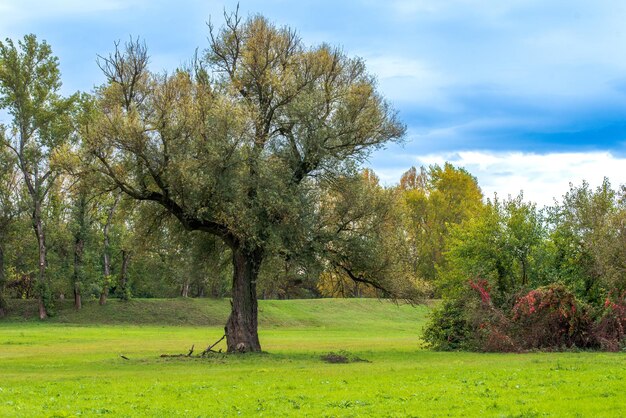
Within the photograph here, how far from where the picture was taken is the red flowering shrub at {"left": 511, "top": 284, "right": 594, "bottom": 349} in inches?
1244

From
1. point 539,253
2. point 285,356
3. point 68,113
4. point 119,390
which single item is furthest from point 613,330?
point 68,113

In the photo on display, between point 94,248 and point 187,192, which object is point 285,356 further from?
point 94,248

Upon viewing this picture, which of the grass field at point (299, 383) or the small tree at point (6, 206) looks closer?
the grass field at point (299, 383)

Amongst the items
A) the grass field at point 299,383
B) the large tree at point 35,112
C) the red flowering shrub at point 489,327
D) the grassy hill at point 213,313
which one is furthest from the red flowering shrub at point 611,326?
the large tree at point 35,112

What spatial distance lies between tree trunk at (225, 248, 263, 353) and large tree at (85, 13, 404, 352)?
46 mm

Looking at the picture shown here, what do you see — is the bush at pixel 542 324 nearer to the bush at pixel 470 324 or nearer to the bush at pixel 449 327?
the bush at pixel 470 324

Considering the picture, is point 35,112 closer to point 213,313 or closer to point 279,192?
point 213,313

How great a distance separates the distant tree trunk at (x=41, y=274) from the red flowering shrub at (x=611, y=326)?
1934 inches

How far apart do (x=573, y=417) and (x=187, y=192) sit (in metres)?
18.6

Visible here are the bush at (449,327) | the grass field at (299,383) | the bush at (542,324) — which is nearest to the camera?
the grass field at (299,383)

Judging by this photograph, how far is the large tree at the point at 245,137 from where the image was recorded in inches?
1108

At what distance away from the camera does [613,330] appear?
103 ft

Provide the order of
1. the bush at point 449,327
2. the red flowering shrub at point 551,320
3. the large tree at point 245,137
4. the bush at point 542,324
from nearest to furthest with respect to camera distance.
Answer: the large tree at point 245,137
the bush at point 542,324
the red flowering shrub at point 551,320
the bush at point 449,327

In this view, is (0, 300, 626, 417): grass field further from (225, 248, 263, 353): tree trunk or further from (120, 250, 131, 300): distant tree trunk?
(120, 250, 131, 300): distant tree trunk
